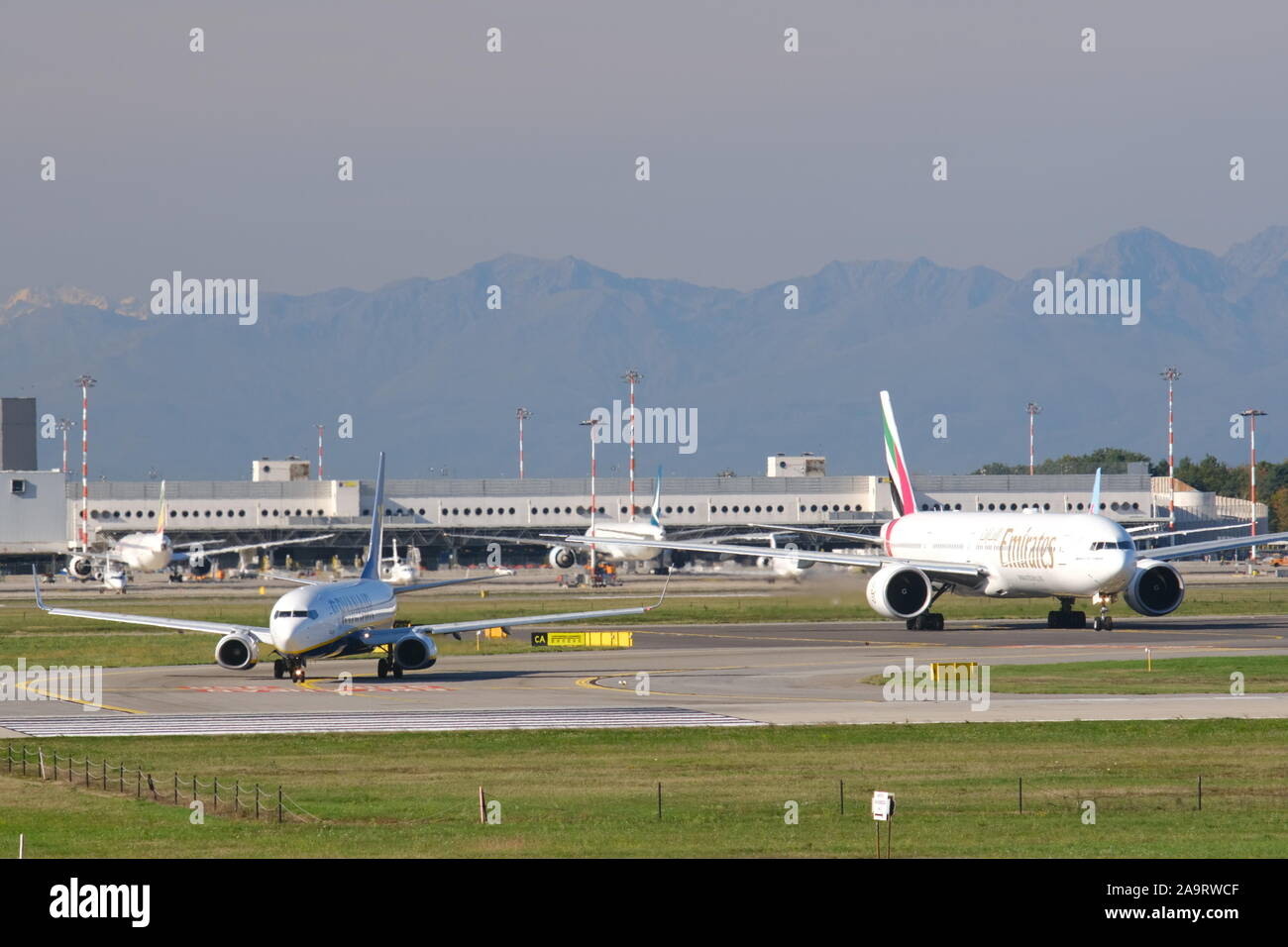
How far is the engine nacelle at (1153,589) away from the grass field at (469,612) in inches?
430

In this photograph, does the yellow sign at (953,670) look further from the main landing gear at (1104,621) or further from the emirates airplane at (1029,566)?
the main landing gear at (1104,621)

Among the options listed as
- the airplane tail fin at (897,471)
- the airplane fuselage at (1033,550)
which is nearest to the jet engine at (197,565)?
the airplane tail fin at (897,471)

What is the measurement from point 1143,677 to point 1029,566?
71.6 feet

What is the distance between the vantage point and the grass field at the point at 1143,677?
53.7 meters

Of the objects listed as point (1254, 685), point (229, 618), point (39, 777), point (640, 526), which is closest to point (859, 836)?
point (39, 777)

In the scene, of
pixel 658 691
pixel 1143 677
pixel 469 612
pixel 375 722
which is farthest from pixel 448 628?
pixel 1143 677

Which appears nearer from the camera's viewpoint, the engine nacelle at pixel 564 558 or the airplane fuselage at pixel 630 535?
the airplane fuselage at pixel 630 535

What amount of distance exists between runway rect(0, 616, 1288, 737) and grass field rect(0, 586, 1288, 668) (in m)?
8.00

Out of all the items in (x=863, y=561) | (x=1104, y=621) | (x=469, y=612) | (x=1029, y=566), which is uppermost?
(x=863, y=561)

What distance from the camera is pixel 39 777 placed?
35812 millimetres

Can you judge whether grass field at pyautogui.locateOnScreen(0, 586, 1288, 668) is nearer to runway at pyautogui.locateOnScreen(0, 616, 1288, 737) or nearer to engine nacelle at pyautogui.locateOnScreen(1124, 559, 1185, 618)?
runway at pyautogui.locateOnScreen(0, 616, 1288, 737)

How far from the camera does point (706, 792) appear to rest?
1296 inches

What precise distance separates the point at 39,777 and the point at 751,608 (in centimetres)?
6816

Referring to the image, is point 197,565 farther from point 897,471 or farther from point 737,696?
point 737,696
